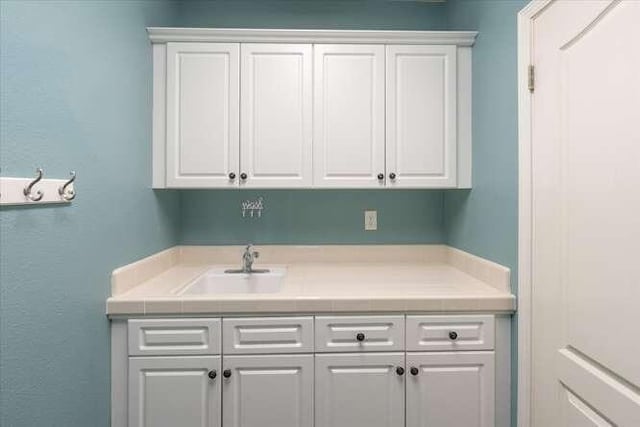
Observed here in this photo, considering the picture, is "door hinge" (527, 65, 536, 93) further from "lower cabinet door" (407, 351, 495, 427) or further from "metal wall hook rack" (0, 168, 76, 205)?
"metal wall hook rack" (0, 168, 76, 205)

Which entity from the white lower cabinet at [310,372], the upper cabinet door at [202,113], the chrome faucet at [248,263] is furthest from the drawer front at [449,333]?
the upper cabinet door at [202,113]

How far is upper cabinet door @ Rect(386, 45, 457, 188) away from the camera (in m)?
1.83

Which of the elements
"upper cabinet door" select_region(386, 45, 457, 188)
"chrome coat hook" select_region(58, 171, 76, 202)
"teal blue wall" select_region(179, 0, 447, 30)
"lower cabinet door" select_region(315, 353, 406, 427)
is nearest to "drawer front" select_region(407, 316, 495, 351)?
"lower cabinet door" select_region(315, 353, 406, 427)

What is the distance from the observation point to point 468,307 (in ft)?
4.66

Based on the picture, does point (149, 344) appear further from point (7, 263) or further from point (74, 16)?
point (74, 16)

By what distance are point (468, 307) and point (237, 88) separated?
1.54m

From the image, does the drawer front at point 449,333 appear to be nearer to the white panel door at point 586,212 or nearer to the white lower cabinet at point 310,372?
the white lower cabinet at point 310,372

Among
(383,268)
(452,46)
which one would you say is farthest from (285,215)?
(452,46)

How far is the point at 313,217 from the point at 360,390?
1.04 meters

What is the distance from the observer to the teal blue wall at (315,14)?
6.91 ft

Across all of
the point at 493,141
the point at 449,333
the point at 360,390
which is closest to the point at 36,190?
the point at 360,390

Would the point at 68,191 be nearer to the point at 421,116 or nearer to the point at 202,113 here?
the point at 202,113

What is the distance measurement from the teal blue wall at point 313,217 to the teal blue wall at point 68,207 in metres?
0.50

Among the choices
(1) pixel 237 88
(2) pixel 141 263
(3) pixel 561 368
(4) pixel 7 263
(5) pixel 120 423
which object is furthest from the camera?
(1) pixel 237 88
